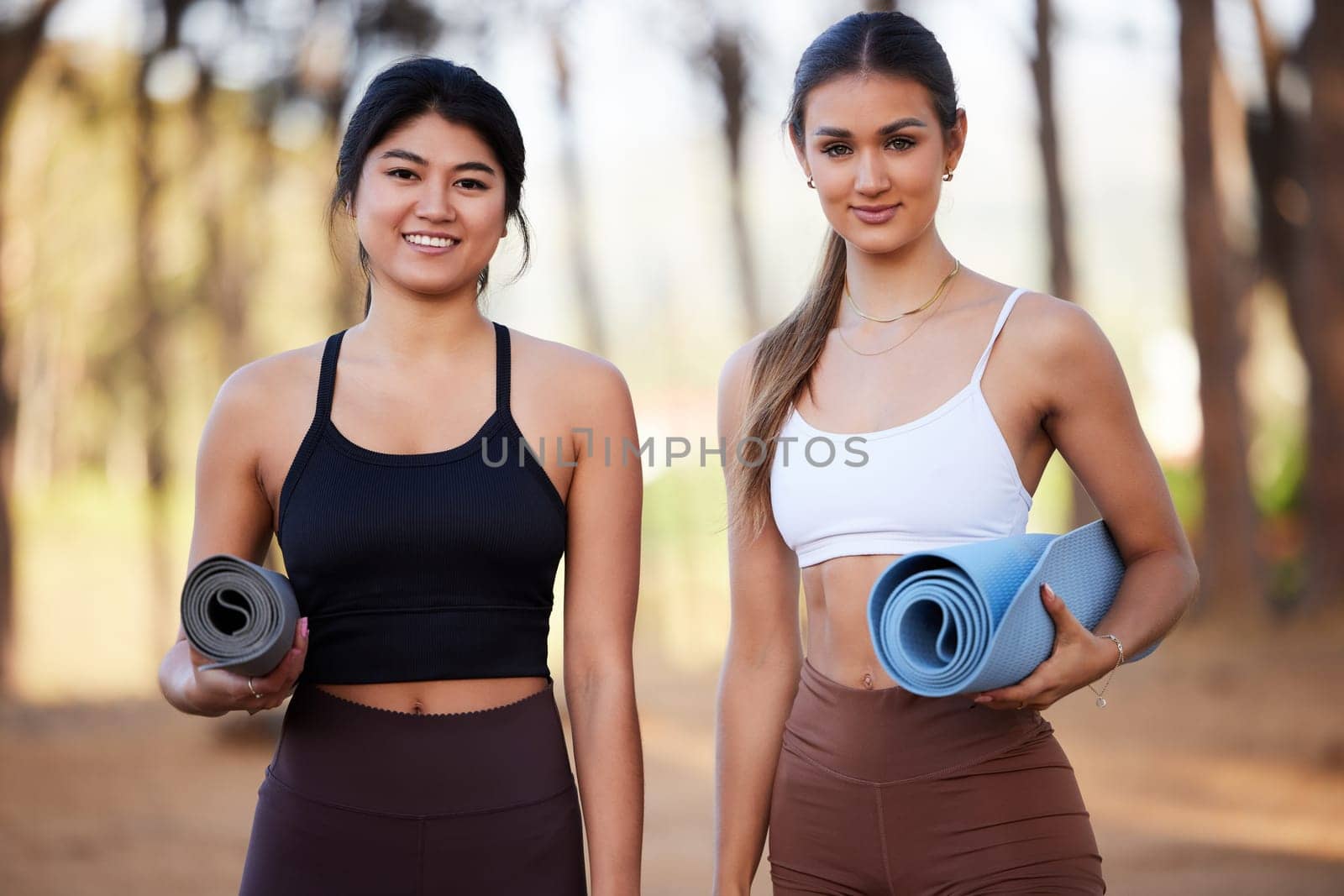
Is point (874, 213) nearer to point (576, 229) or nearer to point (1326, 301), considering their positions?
point (1326, 301)

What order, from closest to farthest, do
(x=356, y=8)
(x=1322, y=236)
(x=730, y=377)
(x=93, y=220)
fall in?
(x=730, y=377) < (x=1322, y=236) < (x=356, y=8) < (x=93, y=220)

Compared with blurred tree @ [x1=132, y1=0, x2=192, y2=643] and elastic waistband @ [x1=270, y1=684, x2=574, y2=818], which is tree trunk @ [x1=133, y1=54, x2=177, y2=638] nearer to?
blurred tree @ [x1=132, y1=0, x2=192, y2=643]

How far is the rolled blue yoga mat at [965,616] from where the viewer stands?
1.97 m

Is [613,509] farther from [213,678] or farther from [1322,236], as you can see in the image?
[1322,236]

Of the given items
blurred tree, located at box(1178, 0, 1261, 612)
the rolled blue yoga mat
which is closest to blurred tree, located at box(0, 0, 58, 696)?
blurred tree, located at box(1178, 0, 1261, 612)

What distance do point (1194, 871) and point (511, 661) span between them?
532 centimetres

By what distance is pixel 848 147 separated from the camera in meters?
2.47


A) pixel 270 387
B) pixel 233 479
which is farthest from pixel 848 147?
pixel 233 479

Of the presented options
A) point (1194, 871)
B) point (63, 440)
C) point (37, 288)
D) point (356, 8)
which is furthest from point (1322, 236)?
point (63, 440)

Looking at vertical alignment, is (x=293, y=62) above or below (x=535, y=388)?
above

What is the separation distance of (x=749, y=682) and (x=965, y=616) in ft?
2.44

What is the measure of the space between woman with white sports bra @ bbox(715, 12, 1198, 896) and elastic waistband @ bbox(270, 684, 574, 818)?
0.44 meters

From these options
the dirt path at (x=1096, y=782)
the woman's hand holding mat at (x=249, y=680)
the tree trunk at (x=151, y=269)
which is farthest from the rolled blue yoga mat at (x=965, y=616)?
the tree trunk at (x=151, y=269)

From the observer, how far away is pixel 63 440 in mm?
35531
